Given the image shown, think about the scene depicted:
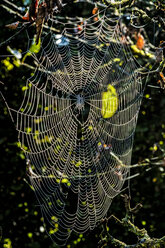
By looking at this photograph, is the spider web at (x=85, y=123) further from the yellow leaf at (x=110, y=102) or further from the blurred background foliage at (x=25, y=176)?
the blurred background foliage at (x=25, y=176)

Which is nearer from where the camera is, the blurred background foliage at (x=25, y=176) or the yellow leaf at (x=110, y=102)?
the yellow leaf at (x=110, y=102)

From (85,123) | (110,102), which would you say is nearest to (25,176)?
(85,123)

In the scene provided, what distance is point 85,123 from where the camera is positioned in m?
3.28

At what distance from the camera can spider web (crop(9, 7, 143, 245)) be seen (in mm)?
2779

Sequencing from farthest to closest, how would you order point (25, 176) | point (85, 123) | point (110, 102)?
point (25, 176) → point (85, 123) → point (110, 102)

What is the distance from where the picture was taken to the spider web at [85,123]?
278cm

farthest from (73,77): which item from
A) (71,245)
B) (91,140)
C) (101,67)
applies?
(71,245)

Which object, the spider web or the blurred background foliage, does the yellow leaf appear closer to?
the spider web

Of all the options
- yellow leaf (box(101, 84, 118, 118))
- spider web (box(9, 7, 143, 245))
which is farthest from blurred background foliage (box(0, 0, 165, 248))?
yellow leaf (box(101, 84, 118, 118))

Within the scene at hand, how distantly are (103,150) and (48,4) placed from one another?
68.1 inches

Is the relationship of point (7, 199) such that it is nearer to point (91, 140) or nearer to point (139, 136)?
point (91, 140)

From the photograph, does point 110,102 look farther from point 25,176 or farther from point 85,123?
point 25,176

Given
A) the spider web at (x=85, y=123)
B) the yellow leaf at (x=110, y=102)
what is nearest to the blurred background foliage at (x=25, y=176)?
the spider web at (x=85, y=123)

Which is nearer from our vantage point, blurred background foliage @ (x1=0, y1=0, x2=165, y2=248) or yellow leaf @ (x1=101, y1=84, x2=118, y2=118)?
yellow leaf @ (x1=101, y1=84, x2=118, y2=118)
